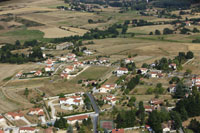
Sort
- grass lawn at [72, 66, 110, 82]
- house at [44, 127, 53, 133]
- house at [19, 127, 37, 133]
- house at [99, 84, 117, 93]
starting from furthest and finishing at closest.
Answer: grass lawn at [72, 66, 110, 82], house at [99, 84, 117, 93], house at [19, 127, 37, 133], house at [44, 127, 53, 133]

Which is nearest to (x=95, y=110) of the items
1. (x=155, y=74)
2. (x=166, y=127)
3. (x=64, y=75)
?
(x=166, y=127)

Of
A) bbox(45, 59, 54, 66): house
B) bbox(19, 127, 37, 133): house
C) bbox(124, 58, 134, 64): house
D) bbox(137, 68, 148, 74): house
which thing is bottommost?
bbox(45, 59, 54, 66): house

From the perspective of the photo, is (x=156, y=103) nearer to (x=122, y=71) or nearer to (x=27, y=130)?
(x=27, y=130)

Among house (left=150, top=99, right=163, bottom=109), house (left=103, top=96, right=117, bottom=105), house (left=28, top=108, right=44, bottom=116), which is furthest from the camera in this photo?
house (left=103, top=96, right=117, bottom=105)

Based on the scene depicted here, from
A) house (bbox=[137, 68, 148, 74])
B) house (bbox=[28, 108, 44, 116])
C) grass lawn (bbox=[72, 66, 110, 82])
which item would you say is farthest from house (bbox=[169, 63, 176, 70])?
house (bbox=[28, 108, 44, 116])

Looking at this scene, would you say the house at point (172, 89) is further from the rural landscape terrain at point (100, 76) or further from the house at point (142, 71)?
the house at point (142, 71)

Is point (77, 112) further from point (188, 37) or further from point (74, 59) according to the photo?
point (188, 37)

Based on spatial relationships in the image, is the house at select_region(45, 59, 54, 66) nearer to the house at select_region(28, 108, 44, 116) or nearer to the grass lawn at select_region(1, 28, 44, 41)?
the house at select_region(28, 108, 44, 116)

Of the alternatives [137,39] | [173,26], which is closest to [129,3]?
[173,26]

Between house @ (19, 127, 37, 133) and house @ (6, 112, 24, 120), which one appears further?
house @ (6, 112, 24, 120)
